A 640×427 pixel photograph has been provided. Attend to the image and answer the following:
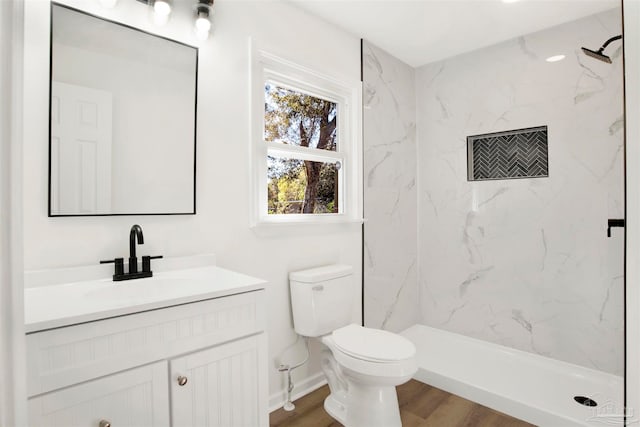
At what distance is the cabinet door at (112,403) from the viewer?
3.18 ft

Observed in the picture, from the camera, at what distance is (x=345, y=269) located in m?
2.27


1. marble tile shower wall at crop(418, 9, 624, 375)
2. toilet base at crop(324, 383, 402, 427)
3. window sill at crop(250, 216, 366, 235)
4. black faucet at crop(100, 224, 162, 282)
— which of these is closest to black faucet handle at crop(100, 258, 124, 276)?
black faucet at crop(100, 224, 162, 282)

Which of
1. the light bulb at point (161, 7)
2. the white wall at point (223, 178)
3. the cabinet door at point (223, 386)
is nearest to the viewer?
the cabinet door at point (223, 386)

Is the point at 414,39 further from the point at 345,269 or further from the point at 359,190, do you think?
the point at 345,269

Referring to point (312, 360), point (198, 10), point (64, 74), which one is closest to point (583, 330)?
point (312, 360)

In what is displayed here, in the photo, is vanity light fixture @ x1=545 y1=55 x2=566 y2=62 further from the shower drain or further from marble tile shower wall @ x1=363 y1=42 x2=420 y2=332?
the shower drain

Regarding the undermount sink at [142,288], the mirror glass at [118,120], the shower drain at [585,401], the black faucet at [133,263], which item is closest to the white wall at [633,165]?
the undermount sink at [142,288]

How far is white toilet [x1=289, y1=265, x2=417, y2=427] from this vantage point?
1694 mm

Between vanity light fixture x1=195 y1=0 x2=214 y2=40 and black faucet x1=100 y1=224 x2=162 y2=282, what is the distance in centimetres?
102

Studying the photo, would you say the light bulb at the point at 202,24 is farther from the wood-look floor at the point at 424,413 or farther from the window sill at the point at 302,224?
the wood-look floor at the point at 424,413

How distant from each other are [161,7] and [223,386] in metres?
1.66

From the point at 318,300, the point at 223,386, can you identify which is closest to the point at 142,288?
the point at 223,386

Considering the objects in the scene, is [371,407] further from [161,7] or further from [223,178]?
[161,7]

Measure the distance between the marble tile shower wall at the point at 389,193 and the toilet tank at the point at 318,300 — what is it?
56 cm
